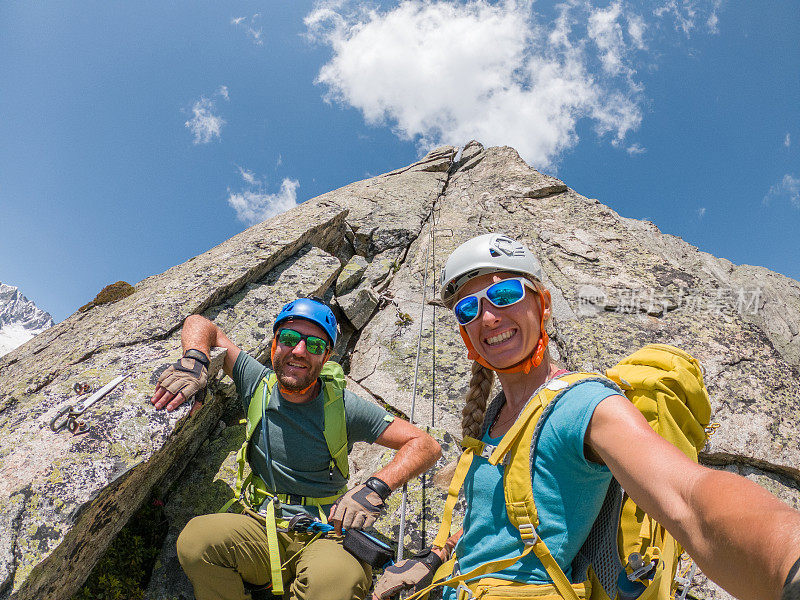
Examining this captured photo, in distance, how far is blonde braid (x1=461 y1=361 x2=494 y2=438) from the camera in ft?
11.8

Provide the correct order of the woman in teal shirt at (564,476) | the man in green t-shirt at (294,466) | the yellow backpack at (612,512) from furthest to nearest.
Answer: the man in green t-shirt at (294,466), the yellow backpack at (612,512), the woman in teal shirt at (564,476)

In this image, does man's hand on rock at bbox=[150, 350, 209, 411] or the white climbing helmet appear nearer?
the white climbing helmet

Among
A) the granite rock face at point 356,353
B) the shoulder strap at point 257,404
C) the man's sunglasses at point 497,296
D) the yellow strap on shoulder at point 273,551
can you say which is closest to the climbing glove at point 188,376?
the granite rock face at point 356,353

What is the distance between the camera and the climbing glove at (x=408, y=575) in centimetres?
330

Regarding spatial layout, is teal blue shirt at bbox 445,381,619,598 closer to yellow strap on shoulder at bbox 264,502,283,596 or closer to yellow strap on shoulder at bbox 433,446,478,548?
yellow strap on shoulder at bbox 433,446,478,548

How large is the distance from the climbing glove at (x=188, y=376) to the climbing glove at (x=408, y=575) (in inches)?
123

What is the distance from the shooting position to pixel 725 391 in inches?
277

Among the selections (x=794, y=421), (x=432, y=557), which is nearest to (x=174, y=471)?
(x=432, y=557)

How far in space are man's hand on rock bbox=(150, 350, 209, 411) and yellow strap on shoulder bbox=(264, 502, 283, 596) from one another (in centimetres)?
172

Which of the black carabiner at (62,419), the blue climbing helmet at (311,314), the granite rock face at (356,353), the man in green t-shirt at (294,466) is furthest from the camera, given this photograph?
the blue climbing helmet at (311,314)

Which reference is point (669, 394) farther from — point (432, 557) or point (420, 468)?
point (420, 468)

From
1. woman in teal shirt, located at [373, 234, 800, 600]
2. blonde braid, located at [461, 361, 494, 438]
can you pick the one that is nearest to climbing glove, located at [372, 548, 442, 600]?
woman in teal shirt, located at [373, 234, 800, 600]

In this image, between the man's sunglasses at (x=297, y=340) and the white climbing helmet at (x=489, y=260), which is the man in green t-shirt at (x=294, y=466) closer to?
the man's sunglasses at (x=297, y=340)

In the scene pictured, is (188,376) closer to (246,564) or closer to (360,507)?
→ (246,564)
